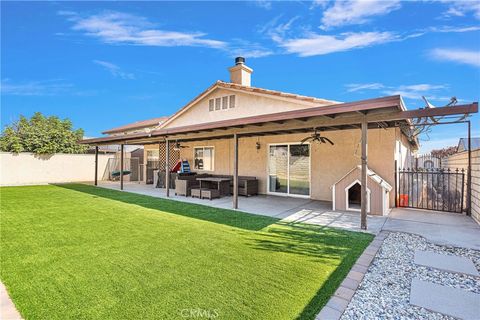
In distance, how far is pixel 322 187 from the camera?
9406mm

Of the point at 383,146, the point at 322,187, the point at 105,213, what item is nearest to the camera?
the point at 105,213

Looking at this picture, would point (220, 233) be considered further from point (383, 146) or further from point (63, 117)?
point (63, 117)

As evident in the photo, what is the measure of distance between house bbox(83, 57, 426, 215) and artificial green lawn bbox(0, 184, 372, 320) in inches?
108

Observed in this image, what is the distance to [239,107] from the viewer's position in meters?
12.1

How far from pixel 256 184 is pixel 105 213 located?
20.1ft

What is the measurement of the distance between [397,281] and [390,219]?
12.6ft

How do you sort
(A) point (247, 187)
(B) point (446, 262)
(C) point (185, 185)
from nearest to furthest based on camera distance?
(B) point (446, 262)
(A) point (247, 187)
(C) point (185, 185)

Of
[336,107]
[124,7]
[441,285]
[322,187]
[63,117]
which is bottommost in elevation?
[441,285]

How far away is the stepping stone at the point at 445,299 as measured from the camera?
261cm

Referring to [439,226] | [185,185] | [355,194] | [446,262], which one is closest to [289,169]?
[355,194]

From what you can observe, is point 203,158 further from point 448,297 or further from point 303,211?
point 448,297

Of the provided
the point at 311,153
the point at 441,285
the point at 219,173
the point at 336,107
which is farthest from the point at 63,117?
the point at 441,285

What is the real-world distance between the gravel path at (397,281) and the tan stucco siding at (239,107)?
255 inches

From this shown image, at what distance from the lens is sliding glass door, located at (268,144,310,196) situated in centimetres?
992
